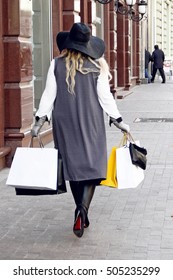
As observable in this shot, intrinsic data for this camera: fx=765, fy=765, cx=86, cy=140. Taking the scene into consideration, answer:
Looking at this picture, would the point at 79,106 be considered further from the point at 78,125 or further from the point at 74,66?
the point at 74,66

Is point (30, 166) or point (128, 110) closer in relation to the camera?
point (30, 166)

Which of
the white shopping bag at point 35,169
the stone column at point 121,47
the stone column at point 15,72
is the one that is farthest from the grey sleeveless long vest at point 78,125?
the stone column at point 121,47

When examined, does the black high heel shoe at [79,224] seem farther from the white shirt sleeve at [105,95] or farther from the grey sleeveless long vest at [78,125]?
the white shirt sleeve at [105,95]

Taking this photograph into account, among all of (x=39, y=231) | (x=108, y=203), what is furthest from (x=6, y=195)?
(x=39, y=231)

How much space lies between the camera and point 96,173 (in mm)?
6676

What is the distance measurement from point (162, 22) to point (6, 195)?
3726 cm

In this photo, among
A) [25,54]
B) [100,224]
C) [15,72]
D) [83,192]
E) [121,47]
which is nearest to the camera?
[83,192]

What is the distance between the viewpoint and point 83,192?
6.77 metres

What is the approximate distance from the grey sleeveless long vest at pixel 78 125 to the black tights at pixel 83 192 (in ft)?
0.51

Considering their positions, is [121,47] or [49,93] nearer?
[49,93]

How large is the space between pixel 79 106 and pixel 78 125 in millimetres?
164

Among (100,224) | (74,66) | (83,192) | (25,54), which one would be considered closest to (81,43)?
(74,66)

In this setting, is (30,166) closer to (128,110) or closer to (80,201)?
(80,201)

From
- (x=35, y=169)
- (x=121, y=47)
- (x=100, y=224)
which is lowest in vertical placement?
(x=100, y=224)
